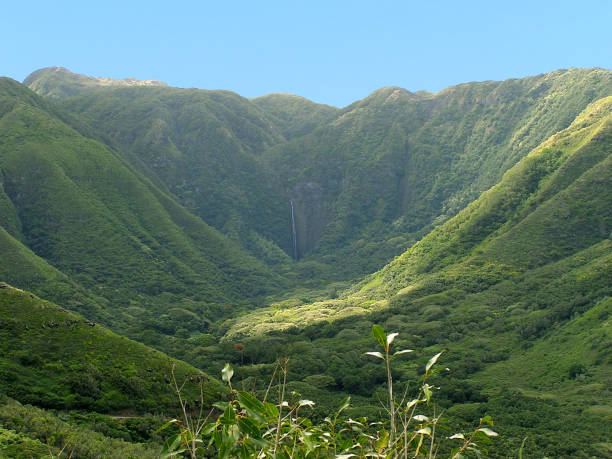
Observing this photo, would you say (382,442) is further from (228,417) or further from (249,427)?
(228,417)

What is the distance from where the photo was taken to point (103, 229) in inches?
5335

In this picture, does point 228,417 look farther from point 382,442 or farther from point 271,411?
point 382,442

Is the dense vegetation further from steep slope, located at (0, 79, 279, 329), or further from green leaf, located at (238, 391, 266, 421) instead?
steep slope, located at (0, 79, 279, 329)

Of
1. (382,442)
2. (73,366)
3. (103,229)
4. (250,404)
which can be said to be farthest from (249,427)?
(103,229)

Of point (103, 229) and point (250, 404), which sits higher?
point (250, 404)

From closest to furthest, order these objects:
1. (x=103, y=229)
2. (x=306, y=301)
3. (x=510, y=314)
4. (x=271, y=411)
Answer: (x=271, y=411) < (x=510, y=314) < (x=306, y=301) < (x=103, y=229)

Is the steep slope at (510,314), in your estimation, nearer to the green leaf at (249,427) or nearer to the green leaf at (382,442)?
the green leaf at (382,442)

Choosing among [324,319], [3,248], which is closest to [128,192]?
[3,248]

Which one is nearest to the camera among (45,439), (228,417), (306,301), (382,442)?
(228,417)

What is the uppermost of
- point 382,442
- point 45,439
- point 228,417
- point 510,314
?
point 228,417

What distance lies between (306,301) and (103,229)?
5572 cm

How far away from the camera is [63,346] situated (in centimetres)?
4716

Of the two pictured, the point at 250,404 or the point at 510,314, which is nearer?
the point at 250,404

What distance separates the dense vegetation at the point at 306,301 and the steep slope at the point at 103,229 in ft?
1.86
